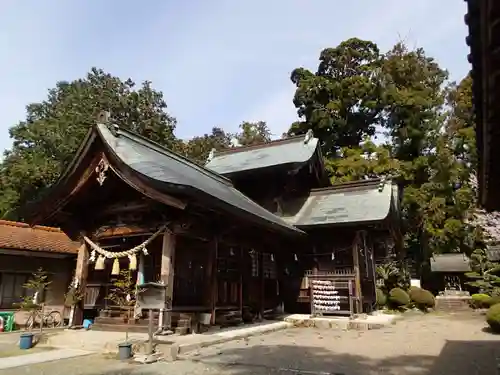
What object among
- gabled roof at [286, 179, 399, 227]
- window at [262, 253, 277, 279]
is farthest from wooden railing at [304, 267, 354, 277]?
gabled roof at [286, 179, 399, 227]

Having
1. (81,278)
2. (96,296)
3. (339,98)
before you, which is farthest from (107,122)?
(339,98)

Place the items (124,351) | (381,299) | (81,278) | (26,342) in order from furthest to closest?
(381,299) < (81,278) < (26,342) < (124,351)

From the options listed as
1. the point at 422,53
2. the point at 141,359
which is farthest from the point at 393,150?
the point at 141,359

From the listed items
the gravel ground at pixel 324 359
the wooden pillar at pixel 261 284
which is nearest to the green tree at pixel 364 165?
the wooden pillar at pixel 261 284

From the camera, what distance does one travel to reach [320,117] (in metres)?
34.5

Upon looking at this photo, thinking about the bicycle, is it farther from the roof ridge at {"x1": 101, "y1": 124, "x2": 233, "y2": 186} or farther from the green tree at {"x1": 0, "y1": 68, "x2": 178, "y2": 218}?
the green tree at {"x1": 0, "y1": 68, "x2": 178, "y2": 218}

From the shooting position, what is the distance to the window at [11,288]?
45.7 feet

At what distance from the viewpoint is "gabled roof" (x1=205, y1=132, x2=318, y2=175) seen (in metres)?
17.6

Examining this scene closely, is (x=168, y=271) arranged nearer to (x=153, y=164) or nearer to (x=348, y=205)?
(x=153, y=164)

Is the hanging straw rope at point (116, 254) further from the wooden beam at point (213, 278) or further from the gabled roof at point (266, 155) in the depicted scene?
the gabled roof at point (266, 155)

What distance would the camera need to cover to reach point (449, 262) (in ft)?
105

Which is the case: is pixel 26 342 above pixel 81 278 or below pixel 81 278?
below

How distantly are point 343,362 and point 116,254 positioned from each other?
656 centimetres

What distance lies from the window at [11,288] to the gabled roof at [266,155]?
9272 mm
